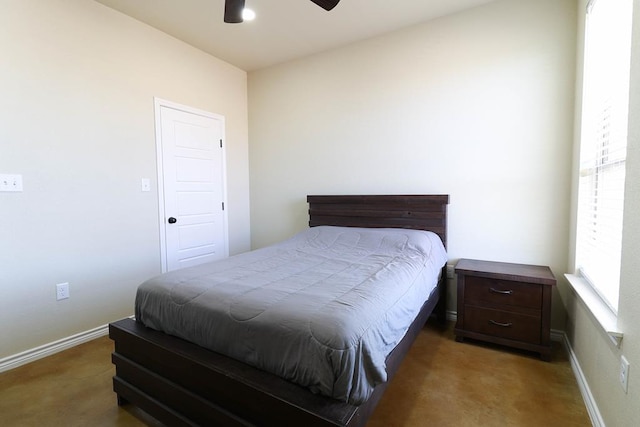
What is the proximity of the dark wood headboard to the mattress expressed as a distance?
605 millimetres

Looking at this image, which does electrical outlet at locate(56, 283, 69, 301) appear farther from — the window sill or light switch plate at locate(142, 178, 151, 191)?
the window sill

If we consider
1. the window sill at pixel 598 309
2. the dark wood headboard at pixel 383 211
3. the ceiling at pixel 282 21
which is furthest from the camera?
the dark wood headboard at pixel 383 211

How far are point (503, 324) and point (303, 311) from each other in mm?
1731

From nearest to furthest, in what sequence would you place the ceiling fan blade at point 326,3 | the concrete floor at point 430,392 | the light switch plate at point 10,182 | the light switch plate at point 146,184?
1. the concrete floor at point 430,392
2. the ceiling fan blade at point 326,3
3. the light switch plate at point 10,182
4. the light switch plate at point 146,184

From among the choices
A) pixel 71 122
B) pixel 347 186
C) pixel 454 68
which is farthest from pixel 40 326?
pixel 454 68

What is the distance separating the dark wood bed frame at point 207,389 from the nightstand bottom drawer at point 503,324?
1.77 ft

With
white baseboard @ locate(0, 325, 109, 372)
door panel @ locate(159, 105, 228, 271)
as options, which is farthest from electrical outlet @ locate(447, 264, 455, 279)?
white baseboard @ locate(0, 325, 109, 372)

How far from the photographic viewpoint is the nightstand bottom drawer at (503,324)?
2.13 m

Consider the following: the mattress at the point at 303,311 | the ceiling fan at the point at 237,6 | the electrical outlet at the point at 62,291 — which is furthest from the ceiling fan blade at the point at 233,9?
the electrical outlet at the point at 62,291

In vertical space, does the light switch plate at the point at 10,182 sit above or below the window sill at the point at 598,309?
above

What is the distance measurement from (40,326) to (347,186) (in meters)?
2.79

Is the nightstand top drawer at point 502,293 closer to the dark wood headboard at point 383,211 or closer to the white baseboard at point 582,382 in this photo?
the white baseboard at point 582,382

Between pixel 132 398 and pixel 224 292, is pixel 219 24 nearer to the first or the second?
pixel 224 292

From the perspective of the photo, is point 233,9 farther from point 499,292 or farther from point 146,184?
point 499,292
